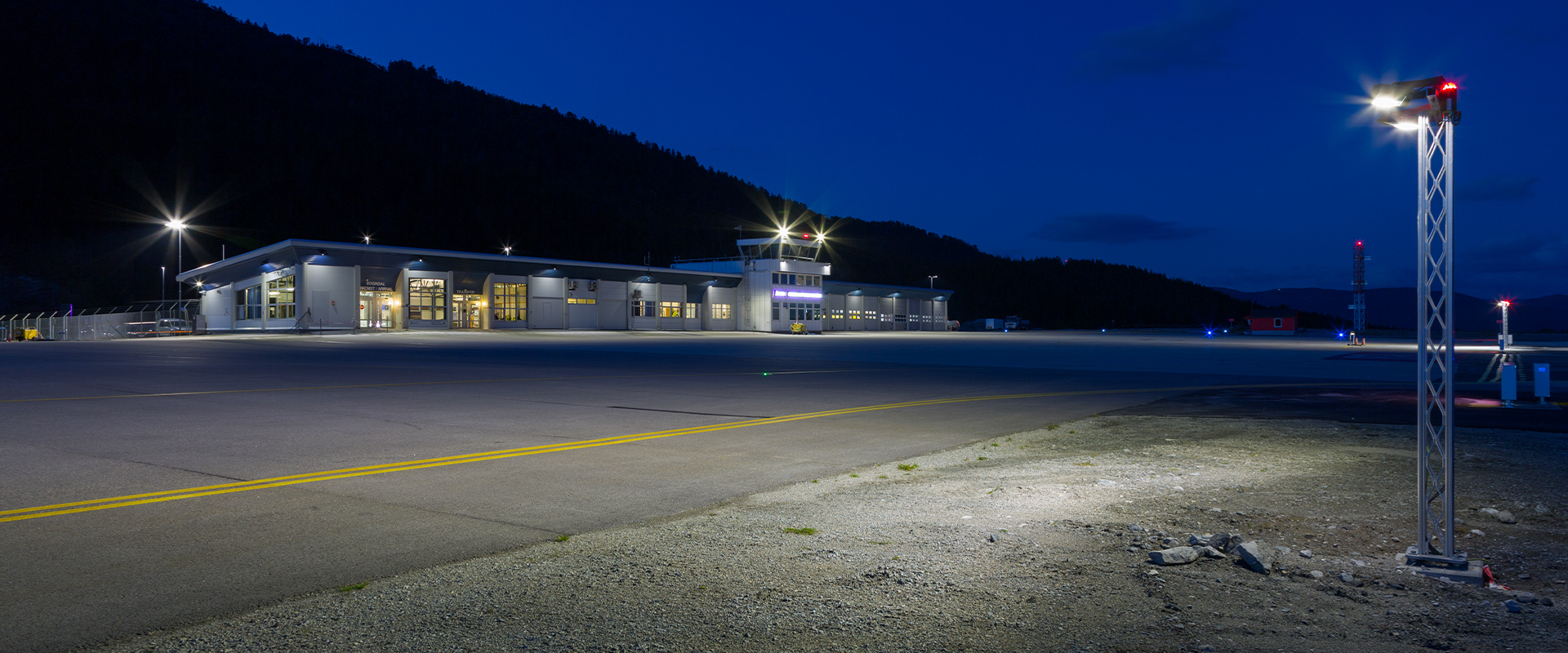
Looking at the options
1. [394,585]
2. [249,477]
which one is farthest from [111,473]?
[394,585]

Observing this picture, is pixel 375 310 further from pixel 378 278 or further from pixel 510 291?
pixel 510 291

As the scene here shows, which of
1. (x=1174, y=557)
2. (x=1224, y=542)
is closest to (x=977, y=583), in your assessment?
(x=1174, y=557)

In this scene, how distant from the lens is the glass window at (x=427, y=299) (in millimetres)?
63125

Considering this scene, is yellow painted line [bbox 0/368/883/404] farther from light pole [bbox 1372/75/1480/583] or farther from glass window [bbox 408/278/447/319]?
glass window [bbox 408/278/447/319]

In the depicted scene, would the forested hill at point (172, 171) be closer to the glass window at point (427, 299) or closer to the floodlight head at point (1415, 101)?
the glass window at point (427, 299)

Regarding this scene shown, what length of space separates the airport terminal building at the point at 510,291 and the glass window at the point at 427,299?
7 cm

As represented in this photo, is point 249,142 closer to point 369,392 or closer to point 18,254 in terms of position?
point 18,254

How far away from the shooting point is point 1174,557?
557 centimetres

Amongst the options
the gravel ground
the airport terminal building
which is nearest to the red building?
the airport terminal building

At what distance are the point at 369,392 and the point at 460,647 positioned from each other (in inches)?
576

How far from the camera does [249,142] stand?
168 m

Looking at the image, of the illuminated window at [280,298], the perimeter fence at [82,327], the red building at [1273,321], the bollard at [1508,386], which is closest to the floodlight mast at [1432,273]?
the bollard at [1508,386]

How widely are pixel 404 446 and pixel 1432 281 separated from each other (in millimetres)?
10076

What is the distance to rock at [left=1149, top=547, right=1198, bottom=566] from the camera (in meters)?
5.54
